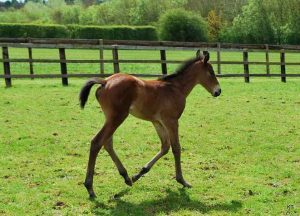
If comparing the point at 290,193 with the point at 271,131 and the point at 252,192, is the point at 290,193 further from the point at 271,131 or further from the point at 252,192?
the point at 271,131

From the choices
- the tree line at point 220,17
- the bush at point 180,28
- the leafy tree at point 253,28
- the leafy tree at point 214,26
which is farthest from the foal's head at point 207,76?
the leafy tree at point 214,26

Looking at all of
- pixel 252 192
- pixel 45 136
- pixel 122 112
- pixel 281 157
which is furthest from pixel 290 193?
pixel 45 136

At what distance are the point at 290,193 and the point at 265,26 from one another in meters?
49.2

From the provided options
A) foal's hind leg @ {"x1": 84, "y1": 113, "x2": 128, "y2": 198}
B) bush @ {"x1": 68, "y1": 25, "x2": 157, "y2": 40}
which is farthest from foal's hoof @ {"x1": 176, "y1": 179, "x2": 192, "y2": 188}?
bush @ {"x1": 68, "y1": 25, "x2": 157, "y2": 40}

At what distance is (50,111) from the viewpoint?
10.6m

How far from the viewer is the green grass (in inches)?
211

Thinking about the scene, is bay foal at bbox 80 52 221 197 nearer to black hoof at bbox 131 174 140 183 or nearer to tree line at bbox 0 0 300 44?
black hoof at bbox 131 174 140 183

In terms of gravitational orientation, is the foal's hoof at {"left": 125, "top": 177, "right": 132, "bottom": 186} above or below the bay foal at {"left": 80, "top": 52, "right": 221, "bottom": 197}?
below

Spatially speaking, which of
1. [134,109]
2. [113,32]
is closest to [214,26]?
[113,32]

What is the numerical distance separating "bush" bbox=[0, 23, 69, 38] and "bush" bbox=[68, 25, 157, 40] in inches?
64.2

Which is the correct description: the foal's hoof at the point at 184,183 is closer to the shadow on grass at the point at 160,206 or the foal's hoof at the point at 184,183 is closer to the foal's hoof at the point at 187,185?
the foal's hoof at the point at 187,185

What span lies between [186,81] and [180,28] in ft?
148

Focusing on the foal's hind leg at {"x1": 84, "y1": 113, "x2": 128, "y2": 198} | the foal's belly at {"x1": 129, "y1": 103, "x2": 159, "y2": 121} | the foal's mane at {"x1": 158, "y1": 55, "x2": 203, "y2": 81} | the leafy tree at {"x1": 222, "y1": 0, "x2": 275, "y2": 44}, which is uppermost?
the leafy tree at {"x1": 222, "y1": 0, "x2": 275, "y2": 44}

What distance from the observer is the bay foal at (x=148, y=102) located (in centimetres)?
551
